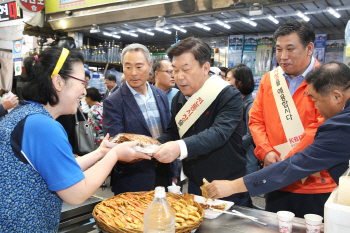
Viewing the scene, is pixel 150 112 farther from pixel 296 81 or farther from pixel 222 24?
pixel 222 24

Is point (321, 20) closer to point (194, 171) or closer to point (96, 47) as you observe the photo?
point (194, 171)

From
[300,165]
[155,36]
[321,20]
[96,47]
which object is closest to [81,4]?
[96,47]

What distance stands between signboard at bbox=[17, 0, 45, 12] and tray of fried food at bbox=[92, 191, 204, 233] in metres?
5.67

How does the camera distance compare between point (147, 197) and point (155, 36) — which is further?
point (155, 36)

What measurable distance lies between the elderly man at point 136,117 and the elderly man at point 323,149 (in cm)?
88

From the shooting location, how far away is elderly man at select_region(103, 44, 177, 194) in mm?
2494

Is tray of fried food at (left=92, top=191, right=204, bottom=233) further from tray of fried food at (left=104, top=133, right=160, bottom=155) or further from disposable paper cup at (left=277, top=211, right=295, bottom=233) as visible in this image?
disposable paper cup at (left=277, top=211, right=295, bottom=233)

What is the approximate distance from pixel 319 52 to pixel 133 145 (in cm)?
499

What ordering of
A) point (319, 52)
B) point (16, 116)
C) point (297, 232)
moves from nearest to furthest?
point (16, 116)
point (297, 232)
point (319, 52)

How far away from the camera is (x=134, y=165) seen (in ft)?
8.25

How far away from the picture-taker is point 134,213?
1.58 m

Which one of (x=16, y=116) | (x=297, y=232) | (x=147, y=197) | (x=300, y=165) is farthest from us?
(x=147, y=197)

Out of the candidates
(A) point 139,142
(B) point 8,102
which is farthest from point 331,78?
(B) point 8,102

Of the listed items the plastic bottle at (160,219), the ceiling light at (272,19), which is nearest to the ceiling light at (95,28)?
the ceiling light at (272,19)
